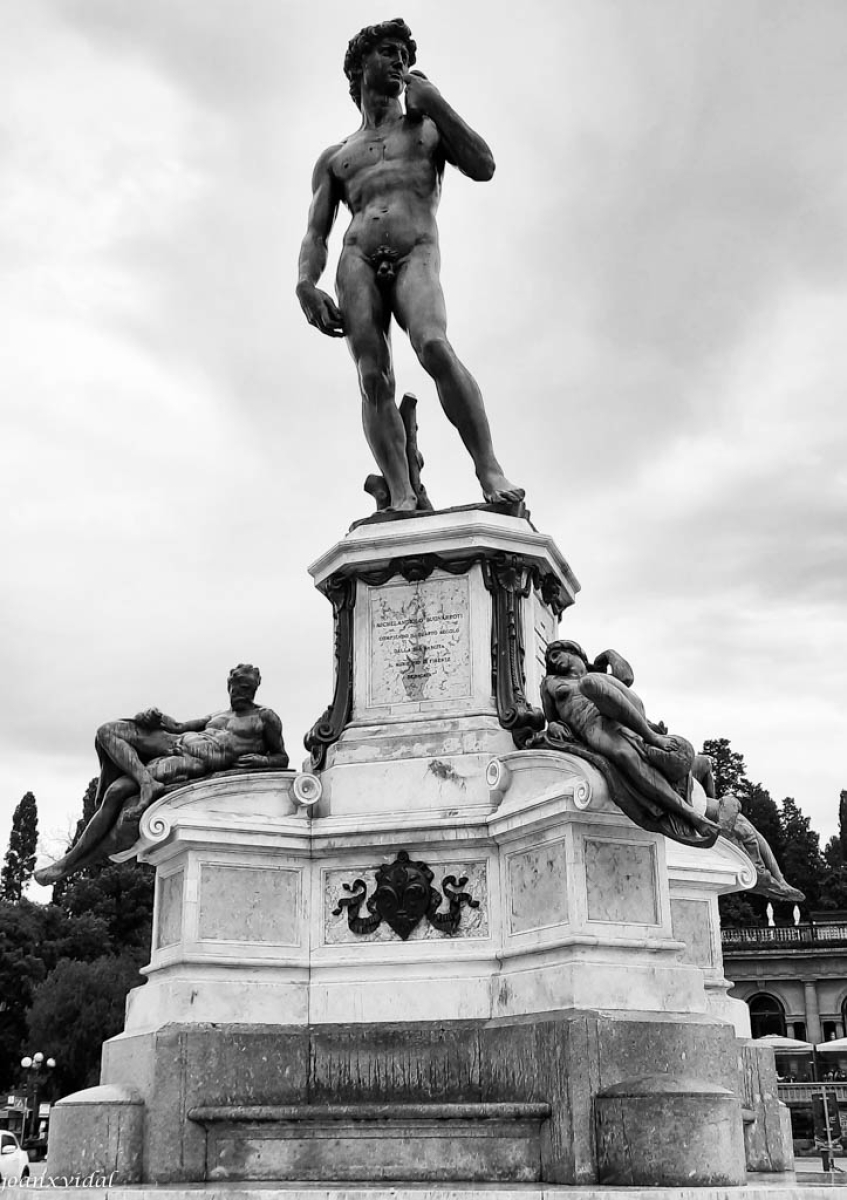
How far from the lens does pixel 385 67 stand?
1119 centimetres

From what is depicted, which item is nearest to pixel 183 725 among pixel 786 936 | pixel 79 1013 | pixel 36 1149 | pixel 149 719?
pixel 149 719

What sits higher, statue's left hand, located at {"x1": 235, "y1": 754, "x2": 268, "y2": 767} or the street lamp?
statue's left hand, located at {"x1": 235, "y1": 754, "x2": 268, "y2": 767}

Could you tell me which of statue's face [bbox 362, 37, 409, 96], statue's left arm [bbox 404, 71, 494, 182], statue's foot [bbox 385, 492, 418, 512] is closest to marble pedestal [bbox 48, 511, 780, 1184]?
statue's foot [bbox 385, 492, 418, 512]

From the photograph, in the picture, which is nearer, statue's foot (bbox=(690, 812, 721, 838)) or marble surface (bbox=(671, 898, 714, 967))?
statue's foot (bbox=(690, 812, 721, 838))

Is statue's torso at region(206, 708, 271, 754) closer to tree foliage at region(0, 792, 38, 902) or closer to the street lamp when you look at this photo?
the street lamp

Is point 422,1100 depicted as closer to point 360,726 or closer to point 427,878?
point 427,878

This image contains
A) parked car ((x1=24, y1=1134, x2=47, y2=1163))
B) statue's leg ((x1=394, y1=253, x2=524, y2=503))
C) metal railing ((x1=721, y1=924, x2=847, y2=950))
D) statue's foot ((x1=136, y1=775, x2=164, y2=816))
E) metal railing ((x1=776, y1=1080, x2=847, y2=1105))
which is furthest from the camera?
metal railing ((x1=721, y1=924, x2=847, y2=950))

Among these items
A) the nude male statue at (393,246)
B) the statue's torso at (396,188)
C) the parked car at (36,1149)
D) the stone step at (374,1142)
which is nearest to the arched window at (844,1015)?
the parked car at (36,1149)

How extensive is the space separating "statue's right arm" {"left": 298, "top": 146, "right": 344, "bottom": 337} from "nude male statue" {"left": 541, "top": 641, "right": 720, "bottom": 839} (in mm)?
4158

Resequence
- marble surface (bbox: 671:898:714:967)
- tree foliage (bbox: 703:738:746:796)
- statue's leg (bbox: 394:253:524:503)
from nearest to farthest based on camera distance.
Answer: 1. marble surface (bbox: 671:898:714:967)
2. statue's leg (bbox: 394:253:524:503)
3. tree foliage (bbox: 703:738:746:796)

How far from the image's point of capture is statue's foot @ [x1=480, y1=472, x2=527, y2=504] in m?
10.4

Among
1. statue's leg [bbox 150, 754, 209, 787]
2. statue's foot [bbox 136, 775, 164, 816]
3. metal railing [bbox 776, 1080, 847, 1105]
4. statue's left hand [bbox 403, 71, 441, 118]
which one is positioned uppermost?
statue's left hand [bbox 403, 71, 441, 118]

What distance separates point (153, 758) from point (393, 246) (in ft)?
15.0

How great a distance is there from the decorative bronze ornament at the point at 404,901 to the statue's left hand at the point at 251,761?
1141 millimetres
